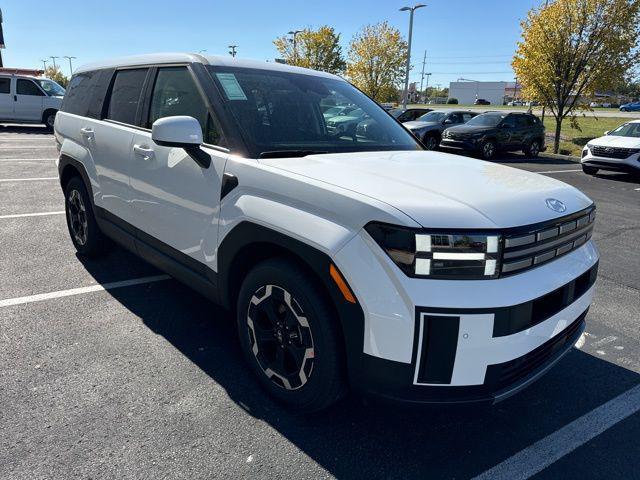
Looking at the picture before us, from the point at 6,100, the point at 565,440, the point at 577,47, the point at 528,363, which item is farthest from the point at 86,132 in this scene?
the point at 577,47

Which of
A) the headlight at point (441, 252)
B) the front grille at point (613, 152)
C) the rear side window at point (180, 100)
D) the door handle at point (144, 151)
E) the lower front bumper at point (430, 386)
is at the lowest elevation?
the lower front bumper at point (430, 386)

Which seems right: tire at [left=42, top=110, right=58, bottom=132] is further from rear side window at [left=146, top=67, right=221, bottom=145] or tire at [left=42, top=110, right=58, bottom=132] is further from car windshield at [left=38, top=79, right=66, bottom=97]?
rear side window at [left=146, top=67, right=221, bottom=145]

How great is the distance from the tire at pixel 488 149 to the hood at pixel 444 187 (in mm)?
13985

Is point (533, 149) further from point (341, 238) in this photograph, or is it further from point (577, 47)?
point (341, 238)

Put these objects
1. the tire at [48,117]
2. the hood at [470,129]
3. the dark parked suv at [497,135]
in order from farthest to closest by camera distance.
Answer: the tire at [48,117], the hood at [470,129], the dark parked suv at [497,135]

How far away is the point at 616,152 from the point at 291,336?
42.3 ft

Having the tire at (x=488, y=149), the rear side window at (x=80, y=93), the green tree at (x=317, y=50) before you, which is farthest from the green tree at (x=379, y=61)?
the rear side window at (x=80, y=93)

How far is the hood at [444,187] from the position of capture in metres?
2.00

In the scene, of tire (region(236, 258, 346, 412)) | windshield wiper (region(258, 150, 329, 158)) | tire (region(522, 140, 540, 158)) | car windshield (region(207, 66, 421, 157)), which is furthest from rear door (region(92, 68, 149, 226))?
tire (region(522, 140, 540, 158))

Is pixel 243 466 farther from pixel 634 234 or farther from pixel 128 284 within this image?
pixel 634 234

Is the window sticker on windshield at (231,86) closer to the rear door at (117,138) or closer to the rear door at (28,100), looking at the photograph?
the rear door at (117,138)

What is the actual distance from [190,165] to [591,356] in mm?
2932

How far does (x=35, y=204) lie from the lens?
7082mm

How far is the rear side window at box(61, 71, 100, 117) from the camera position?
4.43 meters
